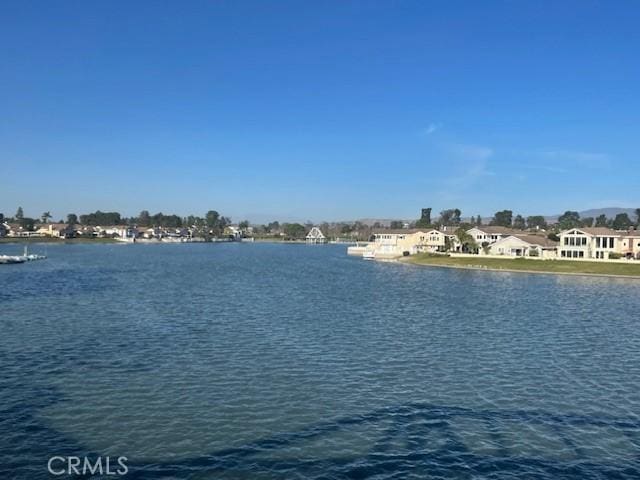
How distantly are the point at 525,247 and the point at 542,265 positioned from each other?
25.5 m

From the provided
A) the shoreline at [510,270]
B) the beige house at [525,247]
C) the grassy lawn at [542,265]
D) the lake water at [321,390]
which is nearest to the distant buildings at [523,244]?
the beige house at [525,247]

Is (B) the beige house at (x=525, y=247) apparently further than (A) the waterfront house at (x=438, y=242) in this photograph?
No

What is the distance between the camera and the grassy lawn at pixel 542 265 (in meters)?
93.1

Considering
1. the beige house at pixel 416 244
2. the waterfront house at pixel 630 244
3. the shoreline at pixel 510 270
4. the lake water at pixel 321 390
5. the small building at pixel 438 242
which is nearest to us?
the lake water at pixel 321 390

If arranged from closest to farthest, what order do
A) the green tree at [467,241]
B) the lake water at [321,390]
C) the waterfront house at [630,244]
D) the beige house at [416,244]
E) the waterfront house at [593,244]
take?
1. the lake water at [321,390]
2. the waterfront house at [593,244]
3. the waterfront house at [630,244]
4. the green tree at [467,241]
5. the beige house at [416,244]

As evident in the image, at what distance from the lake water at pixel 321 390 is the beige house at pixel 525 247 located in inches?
2988

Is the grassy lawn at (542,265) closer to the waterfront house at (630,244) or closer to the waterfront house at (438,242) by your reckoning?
the waterfront house at (630,244)

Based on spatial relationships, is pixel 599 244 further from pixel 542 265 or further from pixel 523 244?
pixel 542 265

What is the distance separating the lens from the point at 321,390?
84.8ft

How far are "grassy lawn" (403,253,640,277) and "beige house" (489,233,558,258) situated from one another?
14.7 metres

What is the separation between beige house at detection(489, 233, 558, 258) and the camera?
12621 cm

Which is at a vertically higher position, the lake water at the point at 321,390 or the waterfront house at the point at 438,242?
the waterfront house at the point at 438,242

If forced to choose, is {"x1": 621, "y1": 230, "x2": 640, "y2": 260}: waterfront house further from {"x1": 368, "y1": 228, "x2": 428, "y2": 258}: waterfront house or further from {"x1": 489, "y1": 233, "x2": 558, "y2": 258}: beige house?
{"x1": 368, "y1": 228, "x2": 428, "y2": 258}: waterfront house

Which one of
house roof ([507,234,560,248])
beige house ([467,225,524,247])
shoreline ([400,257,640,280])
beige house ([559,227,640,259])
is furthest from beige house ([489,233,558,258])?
shoreline ([400,257,640,280])
